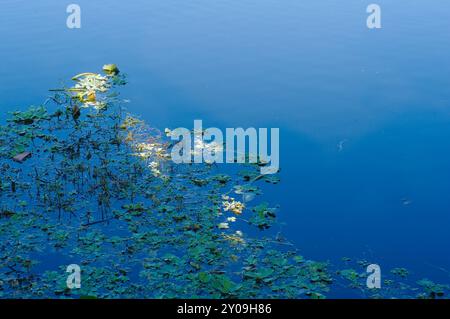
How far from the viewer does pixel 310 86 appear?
24.0ft

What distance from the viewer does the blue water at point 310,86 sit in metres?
5.29

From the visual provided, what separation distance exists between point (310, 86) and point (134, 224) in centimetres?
313

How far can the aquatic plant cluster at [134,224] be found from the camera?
14.7 ft

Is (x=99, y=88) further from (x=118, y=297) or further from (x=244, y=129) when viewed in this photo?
(x=118, y=297)

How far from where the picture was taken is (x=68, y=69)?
7.75 meters

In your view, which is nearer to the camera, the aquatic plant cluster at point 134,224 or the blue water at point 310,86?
the aquatic plant cluster at point 134,224

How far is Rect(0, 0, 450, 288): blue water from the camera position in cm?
529

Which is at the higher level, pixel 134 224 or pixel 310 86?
pixel 310 86

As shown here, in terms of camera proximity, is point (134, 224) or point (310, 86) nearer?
point (134, 224)

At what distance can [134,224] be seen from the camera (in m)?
5.13

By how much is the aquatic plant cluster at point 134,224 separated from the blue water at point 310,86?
0.27 m

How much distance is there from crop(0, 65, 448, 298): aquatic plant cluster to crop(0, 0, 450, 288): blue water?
0.27 meters
